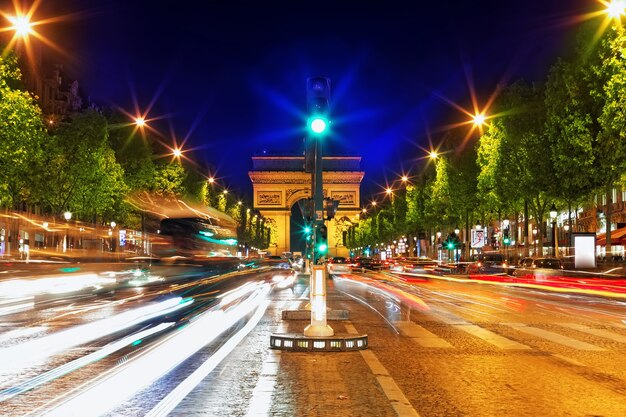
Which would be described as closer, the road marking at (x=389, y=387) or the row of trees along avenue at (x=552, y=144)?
the road marking at (x=389, y=387)

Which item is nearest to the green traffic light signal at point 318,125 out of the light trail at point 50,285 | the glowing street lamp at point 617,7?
the light trail at point 50,285

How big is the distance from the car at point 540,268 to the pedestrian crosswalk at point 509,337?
87.7 feet

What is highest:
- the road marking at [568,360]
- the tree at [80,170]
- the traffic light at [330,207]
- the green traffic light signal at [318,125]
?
the tree at [80,170]

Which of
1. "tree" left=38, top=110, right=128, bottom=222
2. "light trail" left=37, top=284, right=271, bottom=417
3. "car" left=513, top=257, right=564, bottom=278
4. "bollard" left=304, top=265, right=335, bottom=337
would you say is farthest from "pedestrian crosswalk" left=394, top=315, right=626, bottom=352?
"tree" left=38, top=110, right=128, bottom=222

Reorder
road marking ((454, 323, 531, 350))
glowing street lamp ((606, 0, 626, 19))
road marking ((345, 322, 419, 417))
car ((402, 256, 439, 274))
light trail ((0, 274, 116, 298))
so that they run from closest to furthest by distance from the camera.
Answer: road marking ((345, 322, 419, 417)) < road marking ((454, 323, 531, 350)) < light trail ((0, 274, 116, 298)) < glowing street lamp ((606, 0, 626, 19)) < car ((402, 256, 439, 274))

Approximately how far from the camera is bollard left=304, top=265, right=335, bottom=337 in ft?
41.8

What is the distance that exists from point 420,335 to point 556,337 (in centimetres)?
260

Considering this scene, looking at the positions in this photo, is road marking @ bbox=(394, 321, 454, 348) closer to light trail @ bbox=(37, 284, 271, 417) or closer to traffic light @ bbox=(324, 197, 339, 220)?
traffic light @ bbox=(324, 197, 339, 220)

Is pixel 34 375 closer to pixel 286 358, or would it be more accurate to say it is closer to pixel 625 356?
pixel 286 358

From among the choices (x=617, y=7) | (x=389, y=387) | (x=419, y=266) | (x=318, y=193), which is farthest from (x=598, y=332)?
(x=419, y=266)

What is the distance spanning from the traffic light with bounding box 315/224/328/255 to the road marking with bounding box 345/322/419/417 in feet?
7.22

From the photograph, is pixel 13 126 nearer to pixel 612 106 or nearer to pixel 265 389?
pixel 612 106

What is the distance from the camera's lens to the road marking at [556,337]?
12.8 m

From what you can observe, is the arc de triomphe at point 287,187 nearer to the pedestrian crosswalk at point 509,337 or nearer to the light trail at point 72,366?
the pedestrian crosswalk at point 509,337
